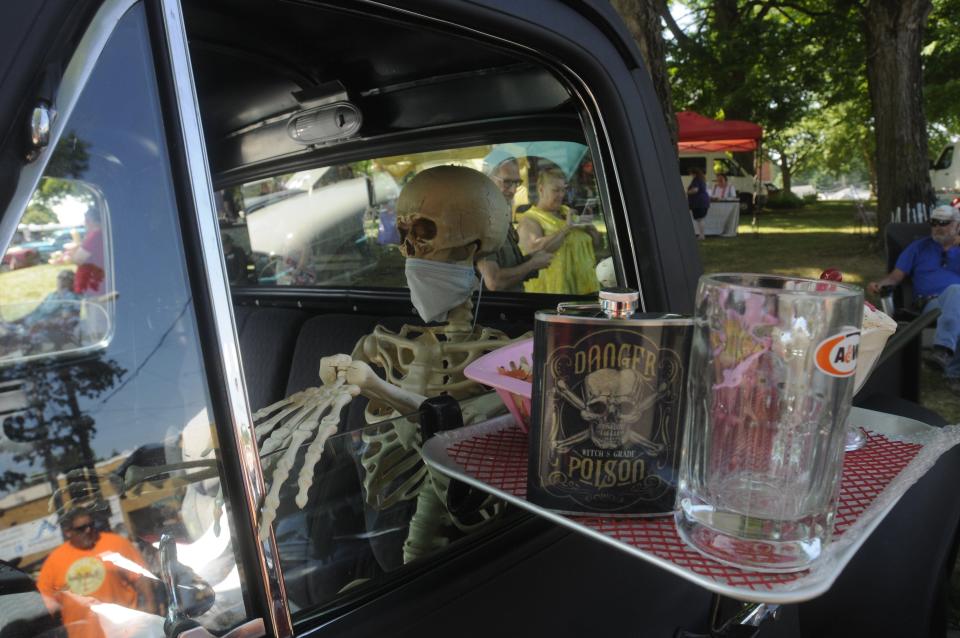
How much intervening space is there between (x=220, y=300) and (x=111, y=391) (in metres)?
0.16

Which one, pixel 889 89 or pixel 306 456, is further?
pixel 889 89

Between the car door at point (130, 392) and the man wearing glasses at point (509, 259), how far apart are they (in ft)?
3.77

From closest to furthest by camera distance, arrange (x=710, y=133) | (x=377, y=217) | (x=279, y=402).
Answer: (x=279, y=402), (x=377, y=217), (x=710, y=133)

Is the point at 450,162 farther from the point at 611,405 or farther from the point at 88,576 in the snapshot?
the point at 88,576

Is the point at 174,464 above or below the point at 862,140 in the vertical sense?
below

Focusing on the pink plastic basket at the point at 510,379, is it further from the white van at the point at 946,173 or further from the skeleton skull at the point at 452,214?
the white van at the point at 946,173

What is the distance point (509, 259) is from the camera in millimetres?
1988

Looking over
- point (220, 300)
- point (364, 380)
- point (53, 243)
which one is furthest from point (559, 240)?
point (53, 243)

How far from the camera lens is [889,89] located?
9.12 metres

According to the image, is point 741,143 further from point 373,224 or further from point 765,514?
point 765,514

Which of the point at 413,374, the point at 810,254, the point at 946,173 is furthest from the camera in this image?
the point at 946,173

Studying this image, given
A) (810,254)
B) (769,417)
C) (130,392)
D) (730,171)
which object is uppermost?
(730,171)

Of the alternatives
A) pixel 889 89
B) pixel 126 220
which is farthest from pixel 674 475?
pixel 889 89

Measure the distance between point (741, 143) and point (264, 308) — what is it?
47.3 feet
